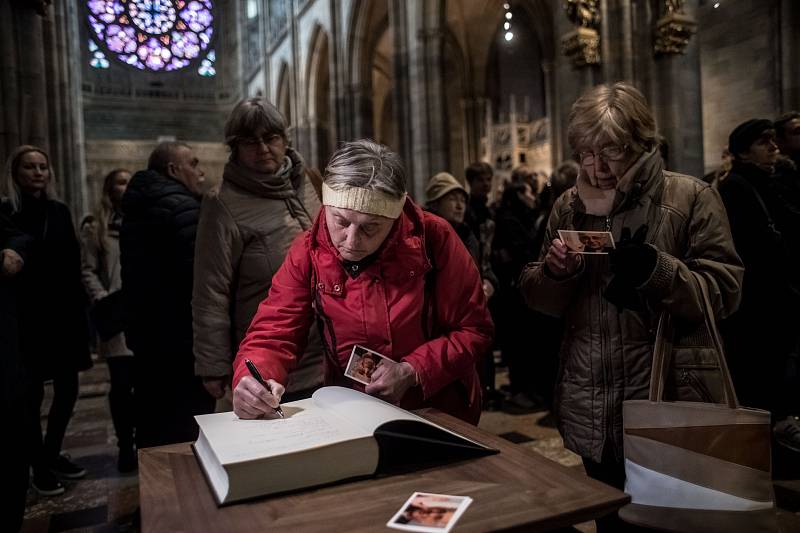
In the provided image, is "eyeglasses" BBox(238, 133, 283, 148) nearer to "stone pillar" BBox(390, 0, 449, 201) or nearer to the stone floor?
the stone floor

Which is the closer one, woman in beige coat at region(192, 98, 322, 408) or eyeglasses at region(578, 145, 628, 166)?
eyeglasses at region(578, 145, 628, 166)

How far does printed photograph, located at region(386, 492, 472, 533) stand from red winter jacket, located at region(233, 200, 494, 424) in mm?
494

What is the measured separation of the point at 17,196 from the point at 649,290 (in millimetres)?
3166

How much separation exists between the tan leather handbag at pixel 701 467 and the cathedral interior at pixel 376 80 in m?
1.50

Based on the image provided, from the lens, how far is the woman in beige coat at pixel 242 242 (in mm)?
2314

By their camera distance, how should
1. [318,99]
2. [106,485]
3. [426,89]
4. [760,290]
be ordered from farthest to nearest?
[318,99], [426,89], [106,485], [760,290]

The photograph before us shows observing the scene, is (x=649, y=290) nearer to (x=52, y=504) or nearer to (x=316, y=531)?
(x=316, y=531)

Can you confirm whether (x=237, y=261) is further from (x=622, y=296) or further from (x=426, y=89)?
(x=426, y=89)

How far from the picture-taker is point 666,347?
1.55 m

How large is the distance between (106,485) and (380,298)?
278 cm

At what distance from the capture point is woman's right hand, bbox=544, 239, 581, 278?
1664mm

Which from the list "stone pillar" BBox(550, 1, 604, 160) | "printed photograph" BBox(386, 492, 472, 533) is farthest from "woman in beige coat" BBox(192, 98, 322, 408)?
"stone pillar" BBox(550, 1, 604, 160)

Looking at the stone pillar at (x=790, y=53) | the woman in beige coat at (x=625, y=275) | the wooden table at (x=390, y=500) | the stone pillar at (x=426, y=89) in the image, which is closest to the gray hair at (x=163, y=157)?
the woman in beige coat at (x=625, y=275)

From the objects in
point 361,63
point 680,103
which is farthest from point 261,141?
point 361,63
